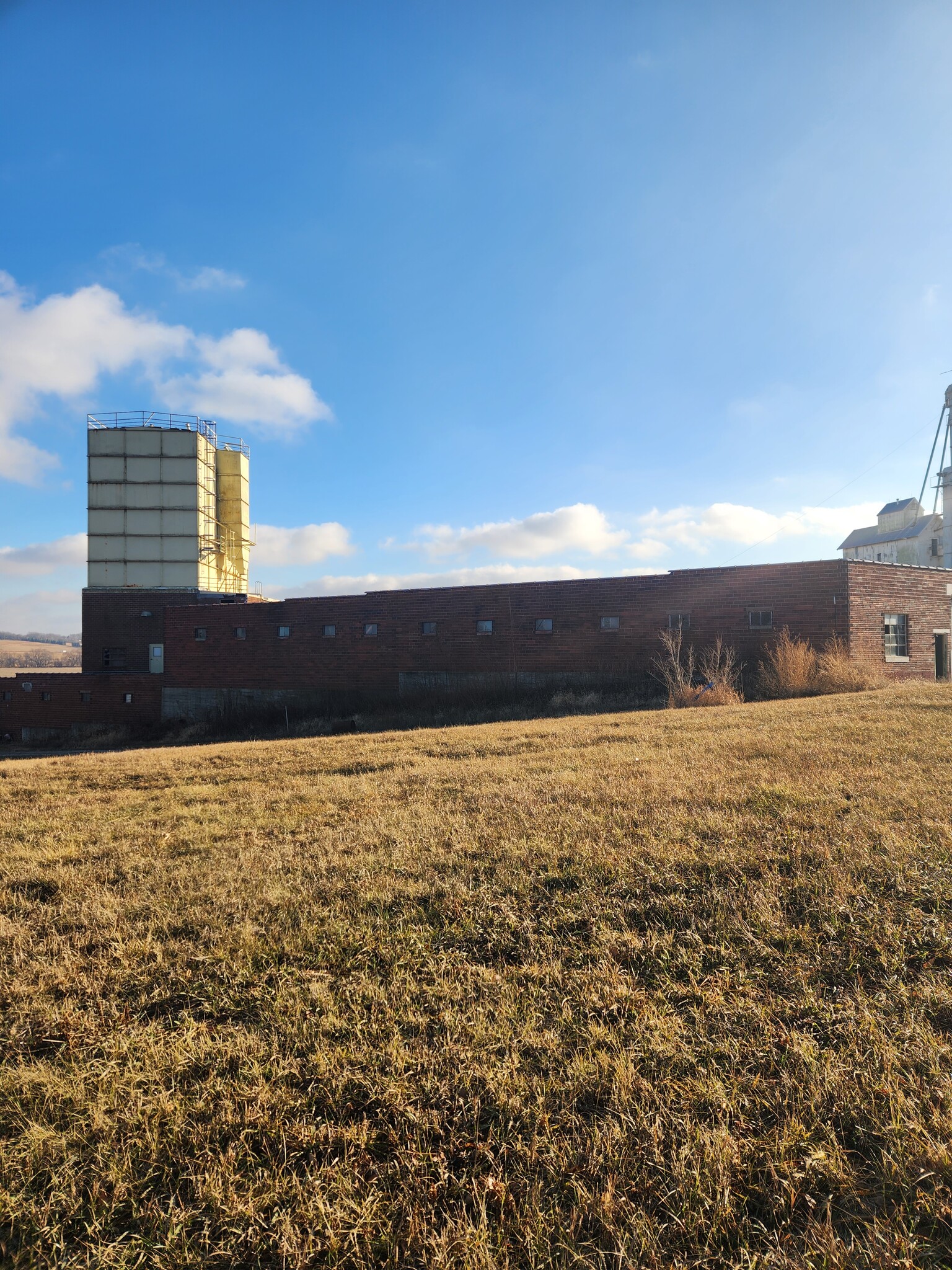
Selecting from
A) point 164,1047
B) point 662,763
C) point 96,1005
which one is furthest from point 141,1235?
point 662,763

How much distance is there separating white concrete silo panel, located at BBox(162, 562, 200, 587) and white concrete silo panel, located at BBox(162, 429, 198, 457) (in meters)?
6.08

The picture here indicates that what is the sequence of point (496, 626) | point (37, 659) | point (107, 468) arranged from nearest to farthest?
point (496, 626) < point (107, 468) < point (37, 659)

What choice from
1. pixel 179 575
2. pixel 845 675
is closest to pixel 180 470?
pixel 179 575

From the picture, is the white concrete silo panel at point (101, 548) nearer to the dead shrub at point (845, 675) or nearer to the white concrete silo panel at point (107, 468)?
the white concrete silo panel at point (107, 468)

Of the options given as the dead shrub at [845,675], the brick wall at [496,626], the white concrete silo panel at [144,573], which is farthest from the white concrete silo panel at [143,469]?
the dead shrub at [845,675]

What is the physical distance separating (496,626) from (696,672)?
7524 millimetres

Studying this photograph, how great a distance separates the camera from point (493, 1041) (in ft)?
8.73

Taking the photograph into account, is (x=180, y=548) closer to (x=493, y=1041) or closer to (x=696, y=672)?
(x=696, y=672)

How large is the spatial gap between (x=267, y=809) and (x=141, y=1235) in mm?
4957

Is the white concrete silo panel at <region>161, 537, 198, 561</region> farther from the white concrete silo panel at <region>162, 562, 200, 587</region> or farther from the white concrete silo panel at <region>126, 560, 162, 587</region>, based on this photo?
the white concrete silo panel at <region>126, 560, 162, 587</region>

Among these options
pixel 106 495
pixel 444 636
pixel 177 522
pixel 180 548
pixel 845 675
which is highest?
pixel 106 495

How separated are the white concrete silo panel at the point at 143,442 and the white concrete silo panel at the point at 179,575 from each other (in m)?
6.21

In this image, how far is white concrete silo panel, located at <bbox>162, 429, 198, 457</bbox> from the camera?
109ft

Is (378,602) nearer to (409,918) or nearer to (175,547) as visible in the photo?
(175,547)
